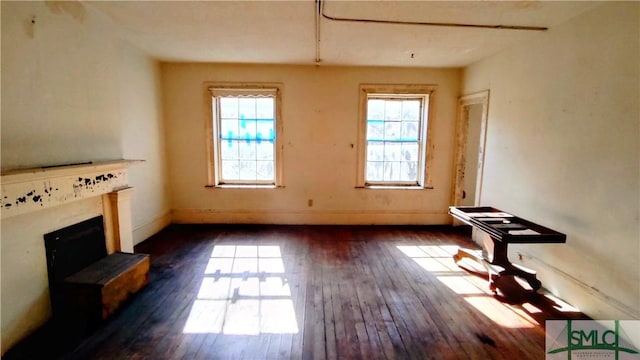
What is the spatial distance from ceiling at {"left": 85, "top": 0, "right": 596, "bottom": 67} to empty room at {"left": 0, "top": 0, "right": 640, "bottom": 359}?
3 cm

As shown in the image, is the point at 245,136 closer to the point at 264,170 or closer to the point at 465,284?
the point at 264,170

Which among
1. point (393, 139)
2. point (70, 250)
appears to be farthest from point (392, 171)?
point (70, 250)

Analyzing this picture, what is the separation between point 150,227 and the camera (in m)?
4.04

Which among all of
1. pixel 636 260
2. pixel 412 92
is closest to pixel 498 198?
pixel 636 260

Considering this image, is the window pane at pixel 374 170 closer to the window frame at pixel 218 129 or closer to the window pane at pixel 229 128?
the window frame at pixel 218 129

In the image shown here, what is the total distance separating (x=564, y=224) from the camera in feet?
8.39

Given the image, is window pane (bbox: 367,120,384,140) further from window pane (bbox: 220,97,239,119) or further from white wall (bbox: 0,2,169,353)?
white wall (bbox: 0,2,169,353)

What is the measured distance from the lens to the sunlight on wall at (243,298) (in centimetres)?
217

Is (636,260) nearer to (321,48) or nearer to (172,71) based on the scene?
(321,48)

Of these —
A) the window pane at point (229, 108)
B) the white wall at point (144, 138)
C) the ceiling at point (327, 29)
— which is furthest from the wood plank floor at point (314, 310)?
the ceiling at point (327, 29)

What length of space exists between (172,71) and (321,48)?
7.71 ft

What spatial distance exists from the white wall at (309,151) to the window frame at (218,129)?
0.25ft

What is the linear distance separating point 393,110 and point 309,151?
1478 mm

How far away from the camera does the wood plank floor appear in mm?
1943
